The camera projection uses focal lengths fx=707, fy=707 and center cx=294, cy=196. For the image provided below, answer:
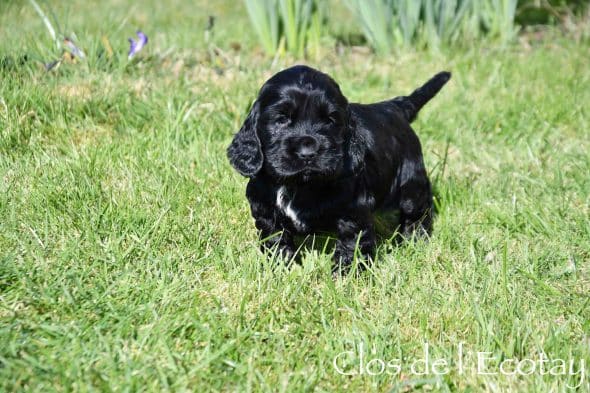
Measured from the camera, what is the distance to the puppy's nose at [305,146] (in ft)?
8.53

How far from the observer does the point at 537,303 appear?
279 cm

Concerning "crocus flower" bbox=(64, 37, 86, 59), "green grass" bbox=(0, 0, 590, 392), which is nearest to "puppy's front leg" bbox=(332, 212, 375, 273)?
"green grass" bbox=(0, 0, 590, 392)

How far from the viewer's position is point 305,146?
→ 2611 mm

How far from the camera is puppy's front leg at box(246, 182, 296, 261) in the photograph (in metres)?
2.93

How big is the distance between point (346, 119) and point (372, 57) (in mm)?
3041

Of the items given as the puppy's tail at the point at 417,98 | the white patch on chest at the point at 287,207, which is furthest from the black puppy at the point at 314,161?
the puppy's tail at the point at 417,98

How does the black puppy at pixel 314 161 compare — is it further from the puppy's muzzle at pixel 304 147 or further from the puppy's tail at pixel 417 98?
the puppy's tail at pixel 417 98

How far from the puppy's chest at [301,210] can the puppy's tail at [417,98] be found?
38.5 inches

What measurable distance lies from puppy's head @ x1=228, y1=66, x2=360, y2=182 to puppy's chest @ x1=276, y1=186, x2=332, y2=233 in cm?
14

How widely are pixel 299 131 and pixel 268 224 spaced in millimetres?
475

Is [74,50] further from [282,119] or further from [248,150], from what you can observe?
[282,119]

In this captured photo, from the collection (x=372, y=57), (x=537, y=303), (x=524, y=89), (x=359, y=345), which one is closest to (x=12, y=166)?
(x=359, y=345)

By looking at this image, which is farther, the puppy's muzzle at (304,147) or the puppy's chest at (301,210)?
the puppy's chest at (301,210)

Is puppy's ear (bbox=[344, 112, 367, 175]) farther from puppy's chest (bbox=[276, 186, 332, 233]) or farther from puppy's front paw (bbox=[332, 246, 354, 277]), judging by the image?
puppy's front paw (bbox=[332, 246, 354, 277])
